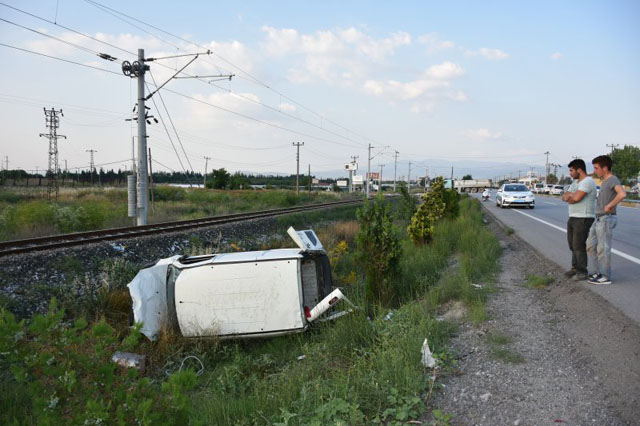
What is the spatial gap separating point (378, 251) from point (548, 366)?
3505 millimetres

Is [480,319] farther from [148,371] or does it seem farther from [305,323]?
[148,371]

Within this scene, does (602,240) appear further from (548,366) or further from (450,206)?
(450,206)

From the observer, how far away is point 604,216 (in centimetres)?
636

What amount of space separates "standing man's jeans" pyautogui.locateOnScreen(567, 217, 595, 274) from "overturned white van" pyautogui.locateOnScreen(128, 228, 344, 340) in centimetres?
357

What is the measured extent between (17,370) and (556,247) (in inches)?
441

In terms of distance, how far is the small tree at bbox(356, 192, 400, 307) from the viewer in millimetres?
7297

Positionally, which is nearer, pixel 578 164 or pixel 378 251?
pixel 578 164

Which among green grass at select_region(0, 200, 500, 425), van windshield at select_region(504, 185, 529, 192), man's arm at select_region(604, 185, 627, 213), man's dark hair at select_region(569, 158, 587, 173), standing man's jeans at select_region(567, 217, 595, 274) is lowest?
green grass at select_region(0, 200, 500, 425)

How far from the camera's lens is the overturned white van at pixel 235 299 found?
20.2 feet

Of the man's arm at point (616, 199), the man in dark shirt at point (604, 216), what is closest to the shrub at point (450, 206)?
the man in dark shirt at point (604, 216)

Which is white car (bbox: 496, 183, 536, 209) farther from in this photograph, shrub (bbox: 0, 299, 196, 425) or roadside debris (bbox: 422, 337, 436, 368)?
shrub (bbox: 0, 299, 196, 425)

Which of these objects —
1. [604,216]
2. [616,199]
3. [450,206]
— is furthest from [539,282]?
[450,206]

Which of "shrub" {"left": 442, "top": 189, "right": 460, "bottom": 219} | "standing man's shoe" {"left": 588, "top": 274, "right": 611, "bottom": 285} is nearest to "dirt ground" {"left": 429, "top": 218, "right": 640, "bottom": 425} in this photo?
"standing man's shoe" {"left": 588, "top": 274, "right": 611, "bottom": 285}

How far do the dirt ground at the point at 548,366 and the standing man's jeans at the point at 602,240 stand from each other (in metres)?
0.57
